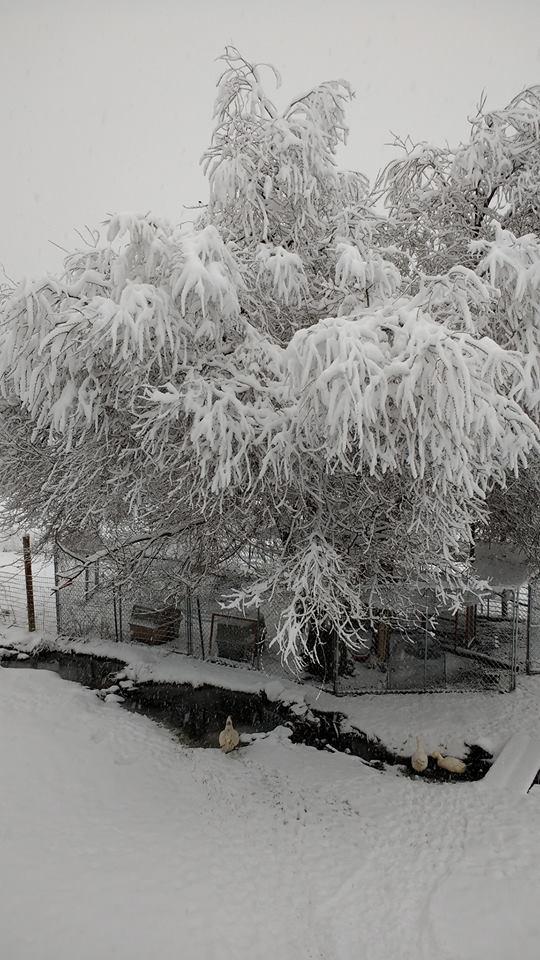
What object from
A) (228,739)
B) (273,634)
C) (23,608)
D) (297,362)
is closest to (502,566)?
(273,634)

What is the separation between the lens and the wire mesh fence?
37.3ft

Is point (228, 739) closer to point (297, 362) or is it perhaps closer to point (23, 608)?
point (297, 362)

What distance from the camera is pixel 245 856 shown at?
6.89 meters

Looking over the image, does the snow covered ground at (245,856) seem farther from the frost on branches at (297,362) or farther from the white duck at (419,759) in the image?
the frost on branches at (297,362)

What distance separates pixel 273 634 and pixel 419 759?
5162mm

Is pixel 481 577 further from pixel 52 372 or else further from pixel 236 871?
pixel 52 372

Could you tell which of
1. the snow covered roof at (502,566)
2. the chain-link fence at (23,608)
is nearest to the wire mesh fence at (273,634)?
the chain-link fence at (23,608)

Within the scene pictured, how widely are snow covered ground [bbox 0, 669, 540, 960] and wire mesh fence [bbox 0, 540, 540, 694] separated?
2.37 metres

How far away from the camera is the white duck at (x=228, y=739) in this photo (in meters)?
9.42

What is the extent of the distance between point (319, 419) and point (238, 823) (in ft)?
17.8

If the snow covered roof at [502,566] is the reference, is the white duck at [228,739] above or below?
below

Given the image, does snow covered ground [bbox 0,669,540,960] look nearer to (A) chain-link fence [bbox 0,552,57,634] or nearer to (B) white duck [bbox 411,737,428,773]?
(B) white duck [bbox 411,737,428,773]

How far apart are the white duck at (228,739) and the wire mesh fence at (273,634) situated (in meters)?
1.50

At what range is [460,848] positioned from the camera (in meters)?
7.01
